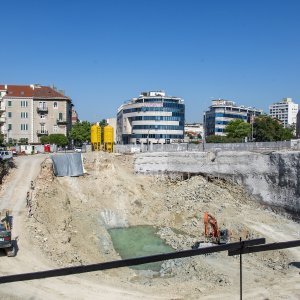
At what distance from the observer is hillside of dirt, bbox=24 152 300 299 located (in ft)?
68.9

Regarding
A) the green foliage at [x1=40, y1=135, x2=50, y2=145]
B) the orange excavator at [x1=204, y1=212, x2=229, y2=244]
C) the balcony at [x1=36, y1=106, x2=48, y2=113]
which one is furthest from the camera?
the balcony at [x1=36, y1=106, x2=48, y2=113]

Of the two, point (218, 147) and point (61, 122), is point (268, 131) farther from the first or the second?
point (61, 122)

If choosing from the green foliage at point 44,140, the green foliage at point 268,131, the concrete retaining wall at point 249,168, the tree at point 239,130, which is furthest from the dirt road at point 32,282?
the tree at point 239,130

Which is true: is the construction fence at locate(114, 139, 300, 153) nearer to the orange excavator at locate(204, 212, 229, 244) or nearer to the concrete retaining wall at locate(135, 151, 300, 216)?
the concrete retaining wall at locate(135, 151, 300, 216)

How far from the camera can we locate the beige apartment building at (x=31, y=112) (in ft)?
246

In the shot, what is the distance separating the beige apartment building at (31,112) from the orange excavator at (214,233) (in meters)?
52.5

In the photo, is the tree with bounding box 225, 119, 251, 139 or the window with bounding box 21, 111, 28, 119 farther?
the tree with bounding box 225, 119, 251, 139

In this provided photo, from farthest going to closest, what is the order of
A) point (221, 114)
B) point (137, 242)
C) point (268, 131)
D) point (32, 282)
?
1. point (221, 114)
2. point (268, 131)
3. point (137, 242)
4. point (32, 282)

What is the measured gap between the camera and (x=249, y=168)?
4162 centimetres

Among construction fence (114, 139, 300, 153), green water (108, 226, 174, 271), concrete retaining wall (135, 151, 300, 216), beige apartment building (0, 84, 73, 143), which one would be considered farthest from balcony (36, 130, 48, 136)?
green water (108, 226, 174, 271)

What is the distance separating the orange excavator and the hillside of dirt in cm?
156

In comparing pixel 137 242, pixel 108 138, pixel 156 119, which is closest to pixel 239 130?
pixel 156 119

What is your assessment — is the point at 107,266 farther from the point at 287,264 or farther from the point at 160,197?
the point at 160,197

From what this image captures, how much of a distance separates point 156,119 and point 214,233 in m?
86.6
